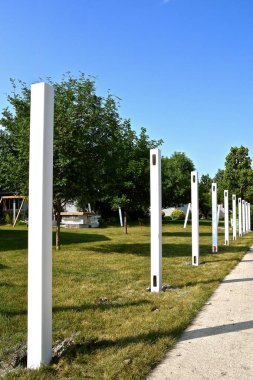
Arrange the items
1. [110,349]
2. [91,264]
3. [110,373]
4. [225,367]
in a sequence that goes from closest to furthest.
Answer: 1. [110,373]
2. [225,367]
3. [110,349]
4. [91,264]

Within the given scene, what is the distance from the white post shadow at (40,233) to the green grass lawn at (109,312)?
22 cm

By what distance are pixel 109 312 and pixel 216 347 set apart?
183cm

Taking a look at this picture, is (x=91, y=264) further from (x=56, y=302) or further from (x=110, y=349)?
(x=110, y=349)

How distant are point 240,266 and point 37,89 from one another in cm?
848

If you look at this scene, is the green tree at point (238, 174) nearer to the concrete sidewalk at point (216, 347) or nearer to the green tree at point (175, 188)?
the green tree at point (175, 188)

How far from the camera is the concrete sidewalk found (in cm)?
360

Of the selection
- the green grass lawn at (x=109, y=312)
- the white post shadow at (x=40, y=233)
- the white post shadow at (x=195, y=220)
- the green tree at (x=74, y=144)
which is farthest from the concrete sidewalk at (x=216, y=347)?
the green tree at (x=74, y=144)

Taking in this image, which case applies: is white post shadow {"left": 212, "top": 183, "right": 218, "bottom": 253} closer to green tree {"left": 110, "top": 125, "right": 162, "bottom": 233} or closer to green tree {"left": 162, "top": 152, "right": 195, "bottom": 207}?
green tree {"left": 110, "top": 125, "right": 162, "bottom": 233}

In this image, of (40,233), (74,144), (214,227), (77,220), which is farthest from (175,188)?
(40,233)

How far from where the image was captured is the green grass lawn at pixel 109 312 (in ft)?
12.3

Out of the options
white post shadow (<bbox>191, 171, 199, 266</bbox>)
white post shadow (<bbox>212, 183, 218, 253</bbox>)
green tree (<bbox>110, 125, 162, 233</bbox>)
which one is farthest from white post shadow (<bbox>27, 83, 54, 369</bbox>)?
green tree (<bbox>110, 125, 162, 233</bbox>)

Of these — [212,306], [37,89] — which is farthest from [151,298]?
[37,89]

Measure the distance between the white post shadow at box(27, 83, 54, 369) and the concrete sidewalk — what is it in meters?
1.00

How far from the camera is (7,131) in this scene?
1375cm
